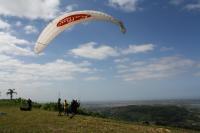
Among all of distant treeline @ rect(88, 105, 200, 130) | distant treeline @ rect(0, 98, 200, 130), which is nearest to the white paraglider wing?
distant treeline @ rect(0, 98, 200, 130)

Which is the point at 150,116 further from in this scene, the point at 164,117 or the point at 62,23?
the point at 62,23

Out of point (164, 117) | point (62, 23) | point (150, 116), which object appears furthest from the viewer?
point (150, 116)

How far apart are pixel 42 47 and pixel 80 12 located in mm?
5241

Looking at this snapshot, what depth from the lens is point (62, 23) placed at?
32.6 m

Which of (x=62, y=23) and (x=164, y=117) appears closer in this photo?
(x=62, y=23)

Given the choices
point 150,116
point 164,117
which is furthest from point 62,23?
point 150,116

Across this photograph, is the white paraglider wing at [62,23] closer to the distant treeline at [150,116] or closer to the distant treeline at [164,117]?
the distant treeline at [150,116]

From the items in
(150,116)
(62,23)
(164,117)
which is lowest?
(164,117)

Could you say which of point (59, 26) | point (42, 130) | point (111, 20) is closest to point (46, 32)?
point (59, 26)

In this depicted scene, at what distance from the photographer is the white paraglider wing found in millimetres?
31844

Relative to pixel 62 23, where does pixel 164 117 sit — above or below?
below

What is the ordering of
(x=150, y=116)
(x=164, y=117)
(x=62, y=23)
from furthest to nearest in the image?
(x=150, y=116) < (x=164, y=117) < (x=62, y=23)

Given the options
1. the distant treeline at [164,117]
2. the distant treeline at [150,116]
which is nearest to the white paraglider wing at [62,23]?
the distant treeline at [150,116]

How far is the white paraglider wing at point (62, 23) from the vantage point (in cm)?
3184
